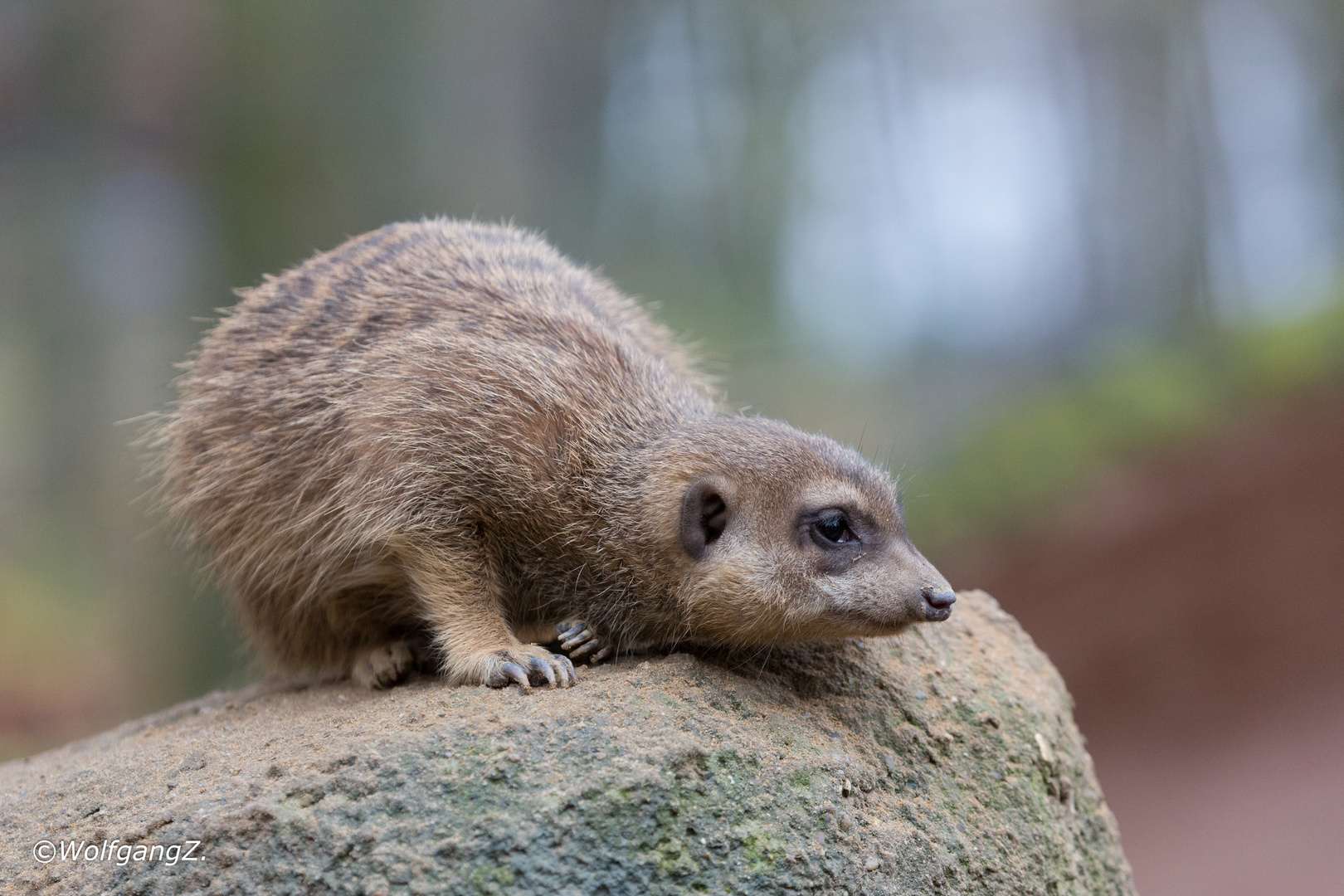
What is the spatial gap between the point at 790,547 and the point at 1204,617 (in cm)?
828

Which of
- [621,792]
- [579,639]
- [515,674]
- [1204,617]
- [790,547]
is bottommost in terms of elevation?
[621,792]

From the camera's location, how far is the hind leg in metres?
3.64

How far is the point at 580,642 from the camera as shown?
12.8 ft

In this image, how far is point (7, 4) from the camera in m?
9.38

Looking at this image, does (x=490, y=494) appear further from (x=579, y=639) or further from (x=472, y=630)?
(x=579, y=639)

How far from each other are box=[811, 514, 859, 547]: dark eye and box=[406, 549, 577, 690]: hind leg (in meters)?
0.95

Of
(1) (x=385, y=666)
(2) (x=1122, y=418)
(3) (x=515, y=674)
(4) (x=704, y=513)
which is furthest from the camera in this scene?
(2) (x=1122, y=418)

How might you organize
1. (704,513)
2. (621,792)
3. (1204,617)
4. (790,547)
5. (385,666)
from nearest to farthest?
(621,792) → (790,547) → (704,513) → (385,666) → (1204,617)

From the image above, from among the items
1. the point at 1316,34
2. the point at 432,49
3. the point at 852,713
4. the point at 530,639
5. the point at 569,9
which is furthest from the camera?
the point at 1316,34

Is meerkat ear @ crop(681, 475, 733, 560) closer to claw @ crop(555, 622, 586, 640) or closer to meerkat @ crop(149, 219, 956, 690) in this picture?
meerkat @ crop(149, 219, 956, 690)

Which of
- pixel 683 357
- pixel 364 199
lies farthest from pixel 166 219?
pixel 683 357

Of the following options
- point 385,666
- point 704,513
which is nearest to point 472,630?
point 385,666

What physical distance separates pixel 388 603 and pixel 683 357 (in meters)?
1.93

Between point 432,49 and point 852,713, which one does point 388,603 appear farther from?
point 432,49
